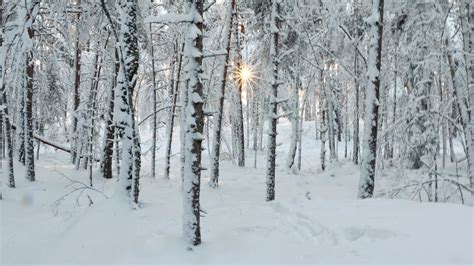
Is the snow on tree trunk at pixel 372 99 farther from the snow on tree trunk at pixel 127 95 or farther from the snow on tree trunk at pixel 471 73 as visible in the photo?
the snow on tree trunk at pixel 127 95

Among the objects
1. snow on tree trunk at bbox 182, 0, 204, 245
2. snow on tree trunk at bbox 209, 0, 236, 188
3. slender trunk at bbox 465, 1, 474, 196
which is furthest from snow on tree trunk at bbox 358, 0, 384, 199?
snow on tree trunk at bbox 209, 0, 236, 188

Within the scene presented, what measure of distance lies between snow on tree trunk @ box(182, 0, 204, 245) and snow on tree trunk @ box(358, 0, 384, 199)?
Result: 549cm

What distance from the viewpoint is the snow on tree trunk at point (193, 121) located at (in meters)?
6.22

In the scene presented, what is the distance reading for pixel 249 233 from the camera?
6914 millimetres

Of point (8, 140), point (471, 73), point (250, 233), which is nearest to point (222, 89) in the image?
point (8, 140)

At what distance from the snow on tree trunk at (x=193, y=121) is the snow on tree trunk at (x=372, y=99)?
5486mm

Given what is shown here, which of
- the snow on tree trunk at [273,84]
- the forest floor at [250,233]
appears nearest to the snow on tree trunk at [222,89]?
the snow on tree trunk at [273,84]

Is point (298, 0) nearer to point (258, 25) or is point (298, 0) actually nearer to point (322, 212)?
point (258, 25)

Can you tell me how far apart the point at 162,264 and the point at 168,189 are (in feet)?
25.5

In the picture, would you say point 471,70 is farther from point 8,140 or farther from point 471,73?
point 8,140

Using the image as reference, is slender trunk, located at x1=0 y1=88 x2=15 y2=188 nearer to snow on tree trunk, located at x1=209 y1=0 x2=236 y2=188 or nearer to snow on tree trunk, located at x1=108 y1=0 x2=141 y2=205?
snow on tree trunk, located at x1=108 y1=0 x2=141 y2=205

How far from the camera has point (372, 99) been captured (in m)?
Answer: 10.1

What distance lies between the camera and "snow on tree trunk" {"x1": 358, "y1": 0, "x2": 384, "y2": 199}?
10.1 m

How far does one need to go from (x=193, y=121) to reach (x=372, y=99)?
572cm
